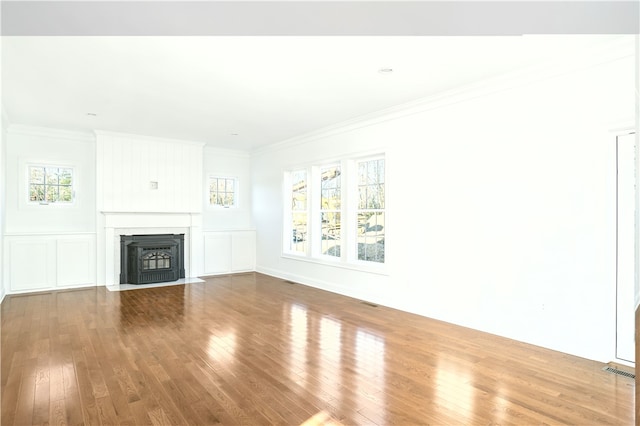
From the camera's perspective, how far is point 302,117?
5562 mm

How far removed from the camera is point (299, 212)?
7176mm

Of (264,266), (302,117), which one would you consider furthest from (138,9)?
(264,266)

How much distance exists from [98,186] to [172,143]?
153 centimetres

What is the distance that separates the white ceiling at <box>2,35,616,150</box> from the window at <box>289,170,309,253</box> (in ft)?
5.26

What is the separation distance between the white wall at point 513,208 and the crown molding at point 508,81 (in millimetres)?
31

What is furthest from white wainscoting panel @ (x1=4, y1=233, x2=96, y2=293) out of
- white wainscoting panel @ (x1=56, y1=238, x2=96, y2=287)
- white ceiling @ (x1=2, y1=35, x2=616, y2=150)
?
white ceiling @ (x1=2, y1=35, x2=616, y2=150)

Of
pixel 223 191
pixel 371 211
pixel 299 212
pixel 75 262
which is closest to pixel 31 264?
pixel 75 262

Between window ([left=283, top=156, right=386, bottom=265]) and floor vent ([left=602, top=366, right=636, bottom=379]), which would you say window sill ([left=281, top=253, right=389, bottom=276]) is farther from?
floor vent ([left=602, top=366, right=636, bottom=379])

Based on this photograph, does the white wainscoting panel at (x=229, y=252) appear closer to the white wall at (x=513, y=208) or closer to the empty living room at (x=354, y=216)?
the empty living room at (x=354, y=216)

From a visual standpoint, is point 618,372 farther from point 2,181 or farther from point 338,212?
point 2,181

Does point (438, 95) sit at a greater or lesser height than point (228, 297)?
greater

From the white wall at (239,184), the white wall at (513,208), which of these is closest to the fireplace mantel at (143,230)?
the white wall at (239,184)

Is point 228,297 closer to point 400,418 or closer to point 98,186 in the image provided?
point 98,186

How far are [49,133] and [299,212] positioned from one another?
4518 mm
